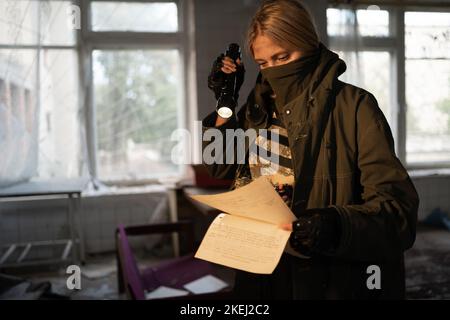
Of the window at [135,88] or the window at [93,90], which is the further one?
the window at [135,88]

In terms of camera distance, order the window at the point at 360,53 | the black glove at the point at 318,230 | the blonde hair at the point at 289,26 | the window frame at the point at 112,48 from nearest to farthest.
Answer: the black glove at the point at 318,230
the blonde hair at the point at 289,26
the window at the point at 360,53
the window frame at the point at 112,48

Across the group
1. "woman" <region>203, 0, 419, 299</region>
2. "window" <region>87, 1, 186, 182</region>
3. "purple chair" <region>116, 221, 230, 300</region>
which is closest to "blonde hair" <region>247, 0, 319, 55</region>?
"woman" <region>203, 0, 419, 299</region>

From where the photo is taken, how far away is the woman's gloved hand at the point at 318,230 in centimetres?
60

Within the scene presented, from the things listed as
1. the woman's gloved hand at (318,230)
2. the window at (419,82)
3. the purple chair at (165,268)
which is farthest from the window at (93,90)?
the woman's gloved hand at (318,230)

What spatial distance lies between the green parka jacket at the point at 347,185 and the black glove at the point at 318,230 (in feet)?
0.04

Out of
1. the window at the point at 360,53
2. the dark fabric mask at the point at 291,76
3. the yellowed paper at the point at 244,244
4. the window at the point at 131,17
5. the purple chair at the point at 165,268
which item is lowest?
→ the purple chair at the point at 165,268

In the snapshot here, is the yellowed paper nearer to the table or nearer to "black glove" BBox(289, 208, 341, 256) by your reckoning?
"black glove" BBox(289, 208, 341, 256)

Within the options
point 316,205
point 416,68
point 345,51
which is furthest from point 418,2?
point 345,51

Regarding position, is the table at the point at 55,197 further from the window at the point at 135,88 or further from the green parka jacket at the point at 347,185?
the green parka jacket at the point at 347,185

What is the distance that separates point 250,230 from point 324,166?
187mm

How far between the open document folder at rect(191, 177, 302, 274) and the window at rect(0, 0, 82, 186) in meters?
1.96

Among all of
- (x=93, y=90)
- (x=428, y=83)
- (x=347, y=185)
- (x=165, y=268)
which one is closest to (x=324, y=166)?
(x=347, y=185)

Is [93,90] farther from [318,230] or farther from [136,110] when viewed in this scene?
[318,230]

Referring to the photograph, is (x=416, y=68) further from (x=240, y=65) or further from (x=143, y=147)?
(x=143, y=147)
